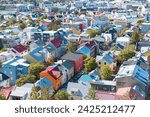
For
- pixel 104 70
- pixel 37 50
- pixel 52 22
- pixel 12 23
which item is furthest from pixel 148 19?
pixel 104 70

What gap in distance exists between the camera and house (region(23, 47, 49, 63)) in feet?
32.0

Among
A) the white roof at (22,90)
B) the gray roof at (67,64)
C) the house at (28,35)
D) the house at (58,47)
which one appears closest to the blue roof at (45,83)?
the white roof at (22,90)

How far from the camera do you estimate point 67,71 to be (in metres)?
8.72

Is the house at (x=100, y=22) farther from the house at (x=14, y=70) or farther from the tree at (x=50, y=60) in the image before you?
the house at (x=14, y=70)

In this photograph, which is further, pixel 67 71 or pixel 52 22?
pixel 52 22

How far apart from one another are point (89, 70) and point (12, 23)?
11.6 m

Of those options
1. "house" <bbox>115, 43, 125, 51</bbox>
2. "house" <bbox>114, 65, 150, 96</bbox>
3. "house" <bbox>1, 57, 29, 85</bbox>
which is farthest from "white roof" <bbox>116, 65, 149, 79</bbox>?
"house" <bbox>115, 43, 125, 51</bbox>

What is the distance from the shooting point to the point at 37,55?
999cm

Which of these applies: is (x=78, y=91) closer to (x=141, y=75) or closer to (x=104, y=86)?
(x=104, y=86)

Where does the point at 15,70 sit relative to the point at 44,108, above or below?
below

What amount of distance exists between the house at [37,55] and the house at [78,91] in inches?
124

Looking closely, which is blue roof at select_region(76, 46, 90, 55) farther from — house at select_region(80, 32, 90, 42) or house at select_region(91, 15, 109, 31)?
house at select_region(91, 15, 109, 31)

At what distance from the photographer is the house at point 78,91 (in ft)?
21.5

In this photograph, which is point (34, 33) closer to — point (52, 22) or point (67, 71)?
point (52, 22)
